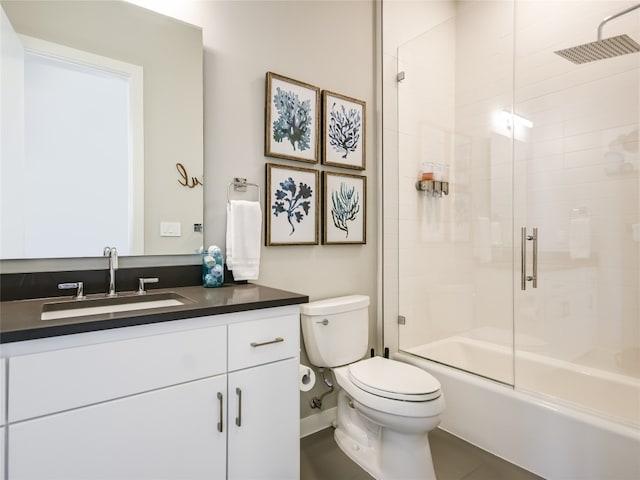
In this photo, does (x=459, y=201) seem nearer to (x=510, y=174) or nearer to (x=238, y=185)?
(x=510, y=174)

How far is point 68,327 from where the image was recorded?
0.90 m

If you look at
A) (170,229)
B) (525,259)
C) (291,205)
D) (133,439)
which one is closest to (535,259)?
(525,259)

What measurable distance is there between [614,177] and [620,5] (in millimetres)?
877

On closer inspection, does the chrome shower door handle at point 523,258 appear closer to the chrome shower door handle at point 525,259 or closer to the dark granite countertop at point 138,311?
the chrome shower door handle at point 525,259

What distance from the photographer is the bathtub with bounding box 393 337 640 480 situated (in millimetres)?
1440

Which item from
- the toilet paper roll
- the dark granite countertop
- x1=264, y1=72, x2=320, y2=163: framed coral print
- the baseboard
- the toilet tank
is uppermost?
x1=264, y1=72, x2=320, y2=163: framed coral print

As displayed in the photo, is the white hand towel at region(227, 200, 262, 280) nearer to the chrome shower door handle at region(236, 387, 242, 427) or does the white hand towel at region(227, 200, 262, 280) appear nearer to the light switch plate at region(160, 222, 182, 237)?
the light switch plate at region(160, 222, 182, 237)

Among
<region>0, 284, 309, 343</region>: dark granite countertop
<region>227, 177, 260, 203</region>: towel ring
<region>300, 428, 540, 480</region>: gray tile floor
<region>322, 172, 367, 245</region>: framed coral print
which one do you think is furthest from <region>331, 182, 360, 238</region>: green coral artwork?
<region>300, 428, 540, 480</region>: gray tile floor

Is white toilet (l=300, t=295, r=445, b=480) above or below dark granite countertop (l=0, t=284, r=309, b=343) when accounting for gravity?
below

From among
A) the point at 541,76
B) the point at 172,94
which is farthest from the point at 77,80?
the point at 541,76

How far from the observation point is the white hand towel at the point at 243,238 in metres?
1.62

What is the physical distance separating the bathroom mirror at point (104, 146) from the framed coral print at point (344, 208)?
723 mm

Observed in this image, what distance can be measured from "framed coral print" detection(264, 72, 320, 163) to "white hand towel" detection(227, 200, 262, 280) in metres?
0.33

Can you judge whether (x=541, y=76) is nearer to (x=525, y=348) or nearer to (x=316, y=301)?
(x=525, y=348)
